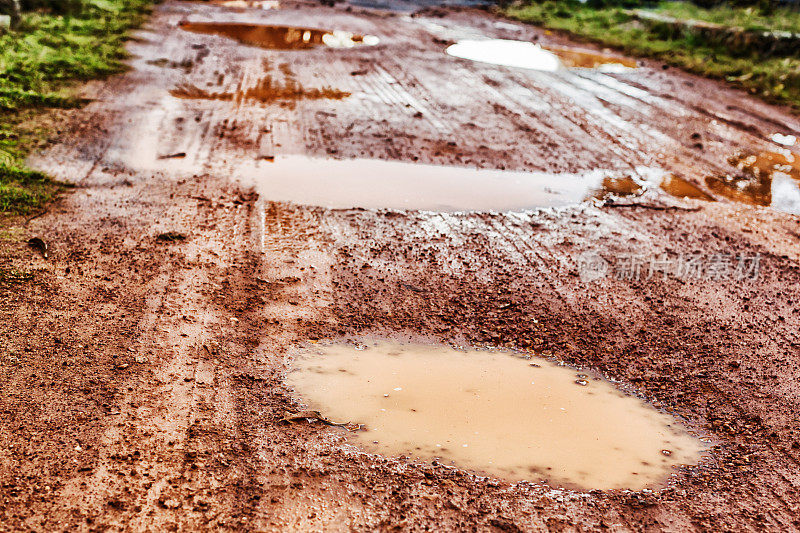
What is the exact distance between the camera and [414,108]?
8680 millimetres

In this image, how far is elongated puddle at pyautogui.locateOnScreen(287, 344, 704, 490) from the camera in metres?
3.26

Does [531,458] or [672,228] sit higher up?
[672,228]

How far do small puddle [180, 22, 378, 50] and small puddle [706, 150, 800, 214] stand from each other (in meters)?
7.49

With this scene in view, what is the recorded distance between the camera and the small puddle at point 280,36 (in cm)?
1197

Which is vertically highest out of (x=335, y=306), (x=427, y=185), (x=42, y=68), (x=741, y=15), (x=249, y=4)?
(x=741, y=15)

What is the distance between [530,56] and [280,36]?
196 inches

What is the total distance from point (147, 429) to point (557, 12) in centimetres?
1756

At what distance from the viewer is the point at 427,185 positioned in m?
6.37

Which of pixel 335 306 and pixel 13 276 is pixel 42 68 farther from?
pixel 335 306

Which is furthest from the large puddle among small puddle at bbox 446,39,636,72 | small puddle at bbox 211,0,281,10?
small puddle at bbox 211,0,281,10

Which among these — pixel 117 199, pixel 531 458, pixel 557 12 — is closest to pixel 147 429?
pixel 531 458

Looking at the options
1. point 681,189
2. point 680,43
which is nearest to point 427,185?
point 681,189

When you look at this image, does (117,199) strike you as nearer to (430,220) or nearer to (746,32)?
(430,220)

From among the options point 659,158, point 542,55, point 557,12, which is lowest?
point 659,158
